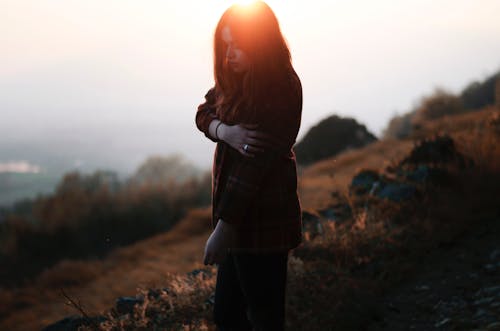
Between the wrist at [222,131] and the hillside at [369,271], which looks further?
the hillside at [369,271]

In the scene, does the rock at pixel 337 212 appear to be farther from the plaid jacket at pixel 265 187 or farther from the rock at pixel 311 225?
the plaid jacket at pixel 265 187

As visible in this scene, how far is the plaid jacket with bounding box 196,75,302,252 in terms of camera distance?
5.27ft

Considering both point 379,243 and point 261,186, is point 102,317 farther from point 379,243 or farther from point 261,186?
point 379,243

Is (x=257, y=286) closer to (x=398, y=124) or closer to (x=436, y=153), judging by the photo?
(x=436, y=153)

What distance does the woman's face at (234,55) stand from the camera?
1640mm

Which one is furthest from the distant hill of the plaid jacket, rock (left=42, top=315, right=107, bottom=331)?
the plaid jacket

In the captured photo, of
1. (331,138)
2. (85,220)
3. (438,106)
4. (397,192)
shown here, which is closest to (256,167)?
(397,192)

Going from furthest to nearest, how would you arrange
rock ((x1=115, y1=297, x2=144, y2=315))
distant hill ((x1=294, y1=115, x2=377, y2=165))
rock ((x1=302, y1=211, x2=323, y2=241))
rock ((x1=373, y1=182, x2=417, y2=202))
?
1. distant hill ((x1=294, y1=115, x2=377, y2=165))
2. rock ((x1=373, y1=182, x2=417, y2=202))
3. rock ((x1=302, y1=211, x2=323, y2=241))
4. rock ((x1=115, y1=297, x2=144, y2=315))

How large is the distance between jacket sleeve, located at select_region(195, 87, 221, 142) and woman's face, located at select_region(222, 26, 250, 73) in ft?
0.78

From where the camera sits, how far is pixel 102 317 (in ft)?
10.3

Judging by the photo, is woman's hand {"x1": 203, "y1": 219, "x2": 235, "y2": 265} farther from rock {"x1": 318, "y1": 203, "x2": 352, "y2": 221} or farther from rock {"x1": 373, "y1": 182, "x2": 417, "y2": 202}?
rock {"x1": 373, "y1": 182, "x2": 417, "y2": 202}

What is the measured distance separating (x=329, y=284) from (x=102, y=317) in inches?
63.8

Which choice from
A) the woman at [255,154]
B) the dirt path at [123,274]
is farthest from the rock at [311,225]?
the woman at [255,154]

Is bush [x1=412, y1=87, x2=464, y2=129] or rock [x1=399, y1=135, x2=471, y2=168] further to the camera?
bush [x1=412, y1=87, x2=464, y2=129]
